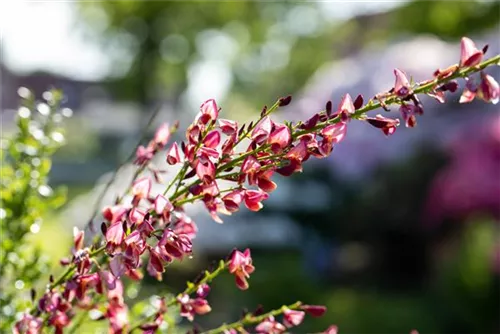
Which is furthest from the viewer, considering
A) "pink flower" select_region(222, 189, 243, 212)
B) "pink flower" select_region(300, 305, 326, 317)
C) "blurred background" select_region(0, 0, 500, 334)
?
"blurred background" select_region(0, 0, 500, 334)

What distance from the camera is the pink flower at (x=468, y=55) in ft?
3.86

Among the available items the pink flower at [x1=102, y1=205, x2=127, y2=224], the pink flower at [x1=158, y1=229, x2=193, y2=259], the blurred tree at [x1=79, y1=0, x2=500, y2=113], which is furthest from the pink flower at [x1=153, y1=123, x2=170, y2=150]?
the blurred tree at [x1=79, y1=0, x2=500, y2=113]

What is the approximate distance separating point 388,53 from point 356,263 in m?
3.83

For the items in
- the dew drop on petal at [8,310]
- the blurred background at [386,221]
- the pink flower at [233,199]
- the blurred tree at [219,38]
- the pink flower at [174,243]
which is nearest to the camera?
the pink flower at [174,243]

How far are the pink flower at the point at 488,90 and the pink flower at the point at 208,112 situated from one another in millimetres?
387

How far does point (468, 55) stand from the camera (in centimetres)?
118

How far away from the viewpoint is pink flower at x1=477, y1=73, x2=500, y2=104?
117 cm

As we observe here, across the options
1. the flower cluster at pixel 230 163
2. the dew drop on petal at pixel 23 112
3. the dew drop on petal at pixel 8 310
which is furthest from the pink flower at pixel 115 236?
the dew drop on petal at pixel 23 112

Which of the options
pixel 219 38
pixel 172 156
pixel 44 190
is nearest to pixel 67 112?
pixel 44 190

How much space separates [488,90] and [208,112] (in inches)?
16.1

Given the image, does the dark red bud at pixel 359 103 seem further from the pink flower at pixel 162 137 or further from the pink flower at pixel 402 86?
the pink flower at pixel 162 137

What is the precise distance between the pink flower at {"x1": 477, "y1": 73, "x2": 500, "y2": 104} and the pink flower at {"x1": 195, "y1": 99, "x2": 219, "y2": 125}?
387 millimetres

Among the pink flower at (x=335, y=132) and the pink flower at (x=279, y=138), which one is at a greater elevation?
the pink flower at (x=335, y=132)

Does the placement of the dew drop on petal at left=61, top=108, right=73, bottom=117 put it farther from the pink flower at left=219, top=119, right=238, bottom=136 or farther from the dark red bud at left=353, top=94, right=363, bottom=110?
the dark red bud at left=353, top=94, right=363, bottom=110
